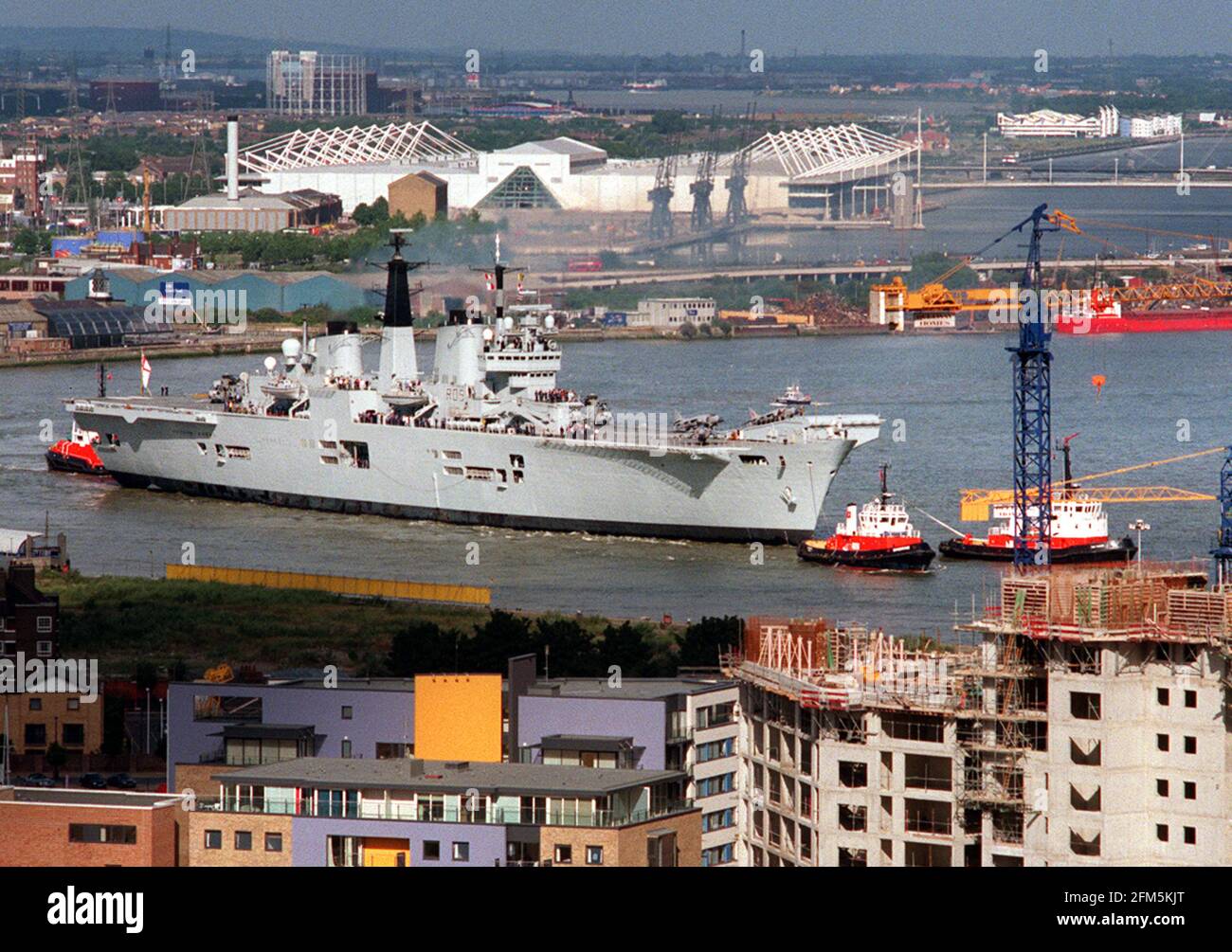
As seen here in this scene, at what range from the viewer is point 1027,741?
13320 millimetres

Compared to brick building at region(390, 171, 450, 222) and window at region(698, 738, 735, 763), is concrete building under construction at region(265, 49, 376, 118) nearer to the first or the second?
brick building at region(390, 171, 450, 222)

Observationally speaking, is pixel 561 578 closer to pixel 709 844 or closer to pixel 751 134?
pixel 709 844

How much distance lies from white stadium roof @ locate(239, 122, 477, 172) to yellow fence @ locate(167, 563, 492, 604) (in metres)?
64.1

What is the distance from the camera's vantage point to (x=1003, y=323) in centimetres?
6488

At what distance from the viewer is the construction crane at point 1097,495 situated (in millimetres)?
32438

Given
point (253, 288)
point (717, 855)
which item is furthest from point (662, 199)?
point (717, 855)

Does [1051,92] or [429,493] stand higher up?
[1051,92]

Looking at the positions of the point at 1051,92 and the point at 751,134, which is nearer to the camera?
the point at 751,134

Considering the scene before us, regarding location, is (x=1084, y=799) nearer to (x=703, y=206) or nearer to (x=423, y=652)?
(x=423, y=652)

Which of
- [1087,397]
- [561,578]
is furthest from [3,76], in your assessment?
[561,578]

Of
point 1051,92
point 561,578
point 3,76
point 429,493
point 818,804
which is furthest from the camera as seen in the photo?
point 3,76

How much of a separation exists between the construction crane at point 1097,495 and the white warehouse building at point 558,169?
2066 inches
